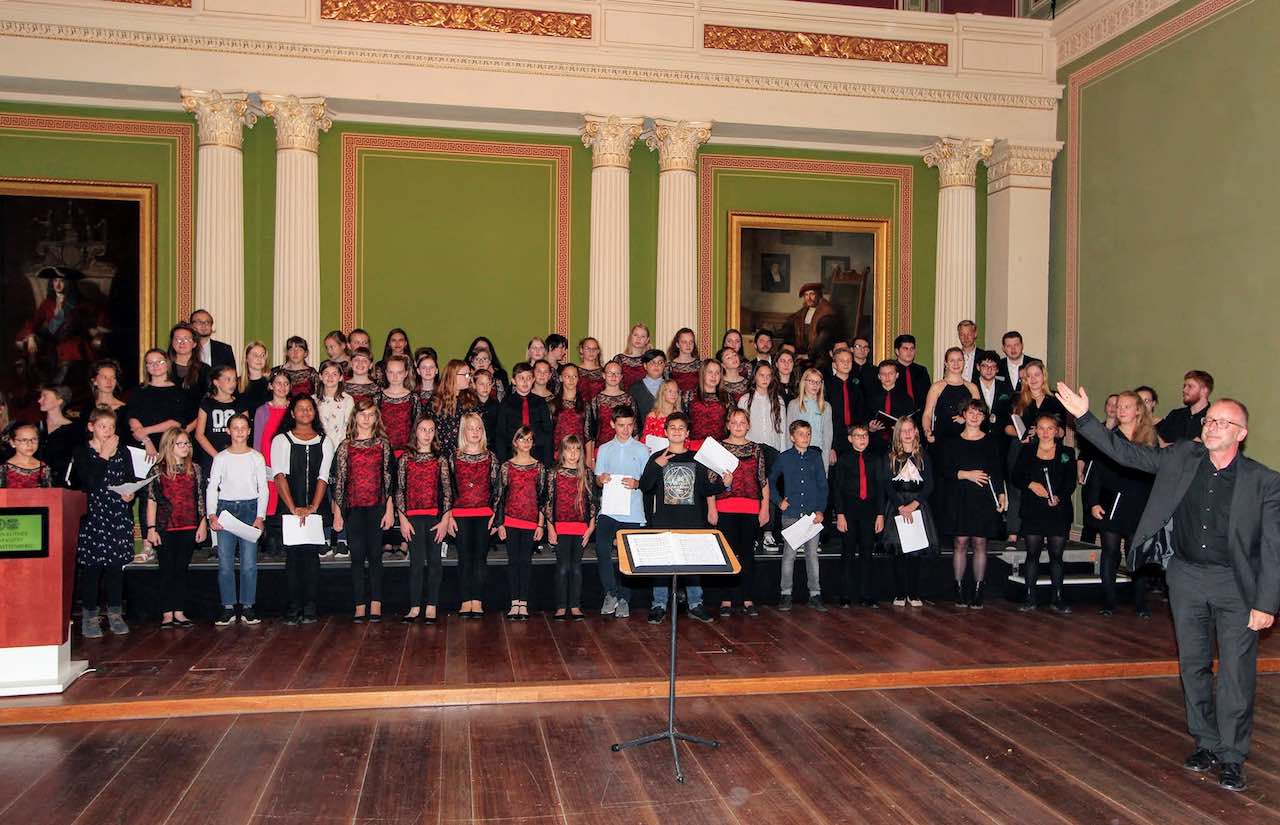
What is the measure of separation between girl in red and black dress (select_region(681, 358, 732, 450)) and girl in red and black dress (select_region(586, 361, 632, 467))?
556 mm

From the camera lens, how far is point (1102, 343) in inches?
441

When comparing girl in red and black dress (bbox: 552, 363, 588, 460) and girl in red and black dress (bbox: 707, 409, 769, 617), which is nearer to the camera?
girl in red and black dress (bbox: 707, 409, 769, 617)

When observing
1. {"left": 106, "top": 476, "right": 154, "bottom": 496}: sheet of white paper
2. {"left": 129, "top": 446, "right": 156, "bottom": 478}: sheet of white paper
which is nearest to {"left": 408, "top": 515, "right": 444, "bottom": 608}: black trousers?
{"left": 106, "top": 476, "right": 154, "bottom": 496}: sheet of white paper

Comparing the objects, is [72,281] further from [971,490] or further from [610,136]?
[971,490]

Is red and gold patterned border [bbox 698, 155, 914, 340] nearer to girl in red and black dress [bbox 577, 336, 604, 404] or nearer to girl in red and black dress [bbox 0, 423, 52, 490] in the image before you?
girl in red and black dress [bbox 577, 336, 604, 404]

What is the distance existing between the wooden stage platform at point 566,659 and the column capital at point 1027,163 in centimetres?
582

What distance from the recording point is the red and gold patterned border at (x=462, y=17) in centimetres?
1062

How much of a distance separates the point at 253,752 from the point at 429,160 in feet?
26.3

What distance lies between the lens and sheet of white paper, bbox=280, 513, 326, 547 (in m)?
7.32

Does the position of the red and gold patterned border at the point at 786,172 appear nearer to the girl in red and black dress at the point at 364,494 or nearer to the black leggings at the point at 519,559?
the black leggings at the point at 519,559

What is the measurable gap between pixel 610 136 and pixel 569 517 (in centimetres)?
524

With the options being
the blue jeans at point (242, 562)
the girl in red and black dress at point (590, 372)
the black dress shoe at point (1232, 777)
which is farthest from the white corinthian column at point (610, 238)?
the black dress shoe at point (1232, 777)

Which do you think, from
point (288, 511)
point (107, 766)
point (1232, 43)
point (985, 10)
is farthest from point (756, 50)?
point (107, 766)

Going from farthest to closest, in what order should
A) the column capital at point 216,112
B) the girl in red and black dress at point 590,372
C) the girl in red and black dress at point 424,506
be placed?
1. the column capital at point 216,112
2. the girl in red and black dress at point 590,372
3. the girl in red and black dress at point 424,506
